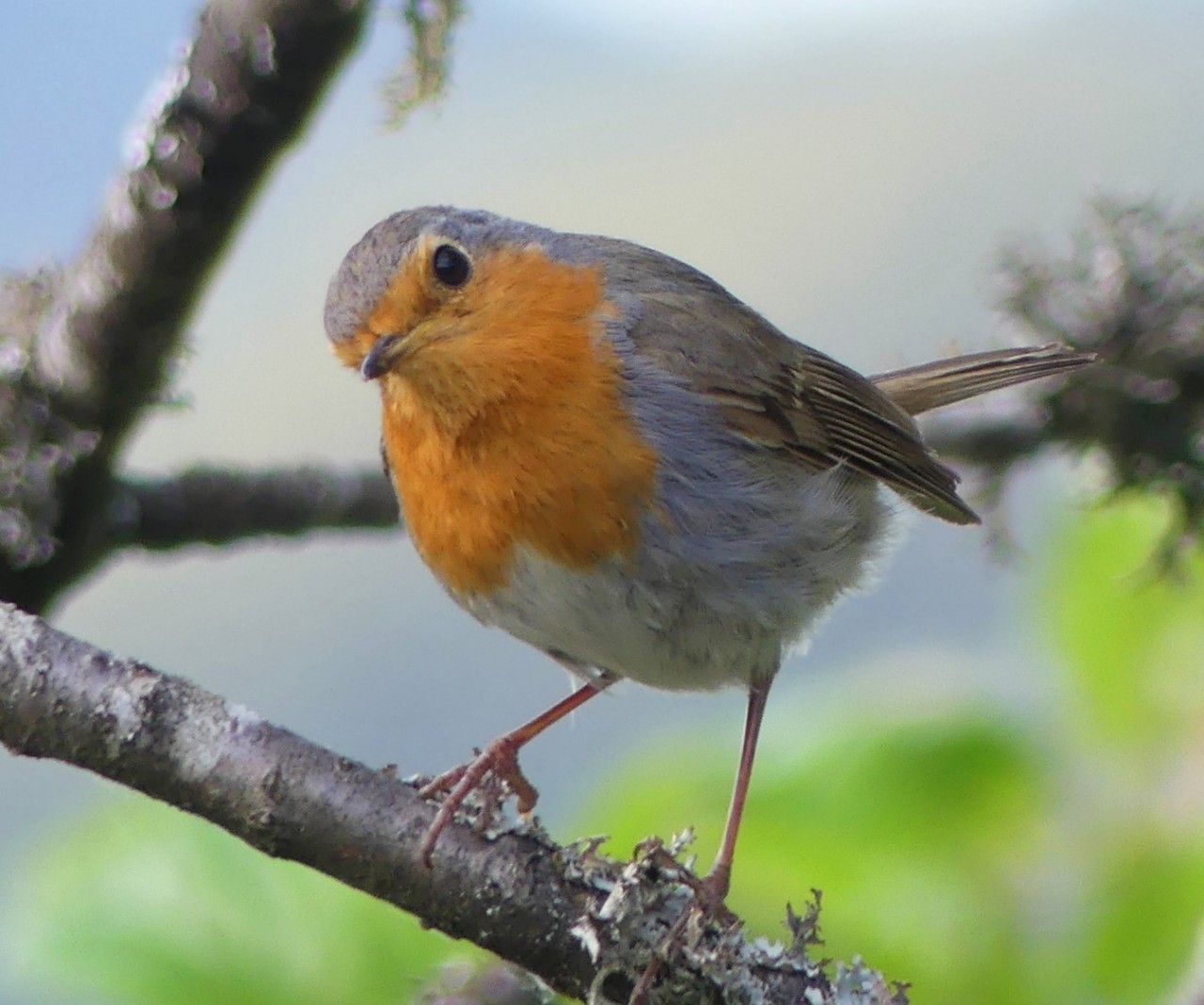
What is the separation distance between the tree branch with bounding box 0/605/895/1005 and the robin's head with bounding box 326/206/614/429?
812mm

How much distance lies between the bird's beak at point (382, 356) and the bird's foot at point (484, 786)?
1.98 feet

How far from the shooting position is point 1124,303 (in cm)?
339

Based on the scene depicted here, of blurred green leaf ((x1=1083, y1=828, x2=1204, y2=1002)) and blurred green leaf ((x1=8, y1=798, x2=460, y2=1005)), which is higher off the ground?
blurred green leaf ((x1=1083, y1=828, x2=1204, y2=1002))

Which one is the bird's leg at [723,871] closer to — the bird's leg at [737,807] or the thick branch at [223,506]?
the bird's leg at [737,807]

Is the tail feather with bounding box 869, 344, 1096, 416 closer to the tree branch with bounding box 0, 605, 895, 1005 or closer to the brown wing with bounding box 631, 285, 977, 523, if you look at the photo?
the brown wing with bounding box 631, 285, 977, 523

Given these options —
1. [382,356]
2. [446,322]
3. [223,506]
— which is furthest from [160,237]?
[223,506]

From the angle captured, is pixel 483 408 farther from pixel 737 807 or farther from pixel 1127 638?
pixel 1127 638

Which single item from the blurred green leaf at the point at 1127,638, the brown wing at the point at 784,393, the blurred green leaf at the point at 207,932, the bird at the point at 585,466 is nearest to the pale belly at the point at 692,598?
the bird at the point at 585,466

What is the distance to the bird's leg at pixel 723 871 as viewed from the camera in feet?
6.25

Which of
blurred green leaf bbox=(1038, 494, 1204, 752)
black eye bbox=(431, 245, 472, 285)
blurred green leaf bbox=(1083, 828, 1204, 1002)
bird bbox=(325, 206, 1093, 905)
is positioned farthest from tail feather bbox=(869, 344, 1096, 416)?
black eye bbox=(431, 245, 472, 285)

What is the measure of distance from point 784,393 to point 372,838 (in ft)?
5.01

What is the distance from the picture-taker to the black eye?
8.59 ft

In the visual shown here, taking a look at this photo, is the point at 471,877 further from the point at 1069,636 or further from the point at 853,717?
the point at 1069,636

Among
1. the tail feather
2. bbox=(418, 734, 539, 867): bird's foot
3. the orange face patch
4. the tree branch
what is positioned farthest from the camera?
the tail feather
